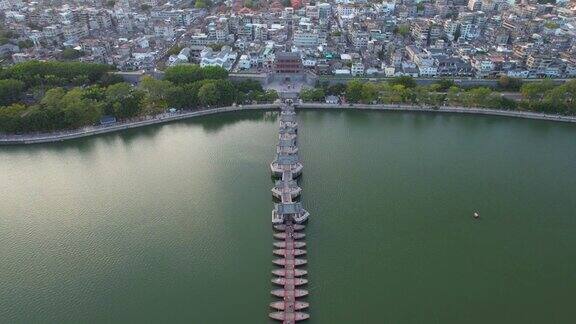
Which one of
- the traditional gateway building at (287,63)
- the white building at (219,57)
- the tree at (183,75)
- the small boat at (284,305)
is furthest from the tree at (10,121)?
the small boat at (284,305)

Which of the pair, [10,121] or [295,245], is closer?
[295,245]

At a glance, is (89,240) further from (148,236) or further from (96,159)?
(96,159)

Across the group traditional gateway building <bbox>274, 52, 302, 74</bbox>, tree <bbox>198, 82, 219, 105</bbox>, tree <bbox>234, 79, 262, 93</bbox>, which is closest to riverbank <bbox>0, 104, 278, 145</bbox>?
tree <bbox>198, 82, 219, 105</bbox>

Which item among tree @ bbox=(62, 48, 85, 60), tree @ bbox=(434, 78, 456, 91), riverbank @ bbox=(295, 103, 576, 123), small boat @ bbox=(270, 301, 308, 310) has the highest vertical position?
tree @ bbox=(62, 48, 85, 60)

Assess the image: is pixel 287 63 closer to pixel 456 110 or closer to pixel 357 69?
pixel 357 69

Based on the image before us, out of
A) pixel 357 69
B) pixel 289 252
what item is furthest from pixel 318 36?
pixel 289 252

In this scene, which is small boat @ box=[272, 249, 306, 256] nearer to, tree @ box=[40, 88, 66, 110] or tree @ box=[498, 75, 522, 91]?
tree @ box=[40, 88, 66, 110]

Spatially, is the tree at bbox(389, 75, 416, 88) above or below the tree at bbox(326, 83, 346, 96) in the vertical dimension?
above

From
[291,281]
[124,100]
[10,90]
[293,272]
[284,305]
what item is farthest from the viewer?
[10,90]

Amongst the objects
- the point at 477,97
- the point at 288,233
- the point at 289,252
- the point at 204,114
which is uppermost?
the point at 477,97
